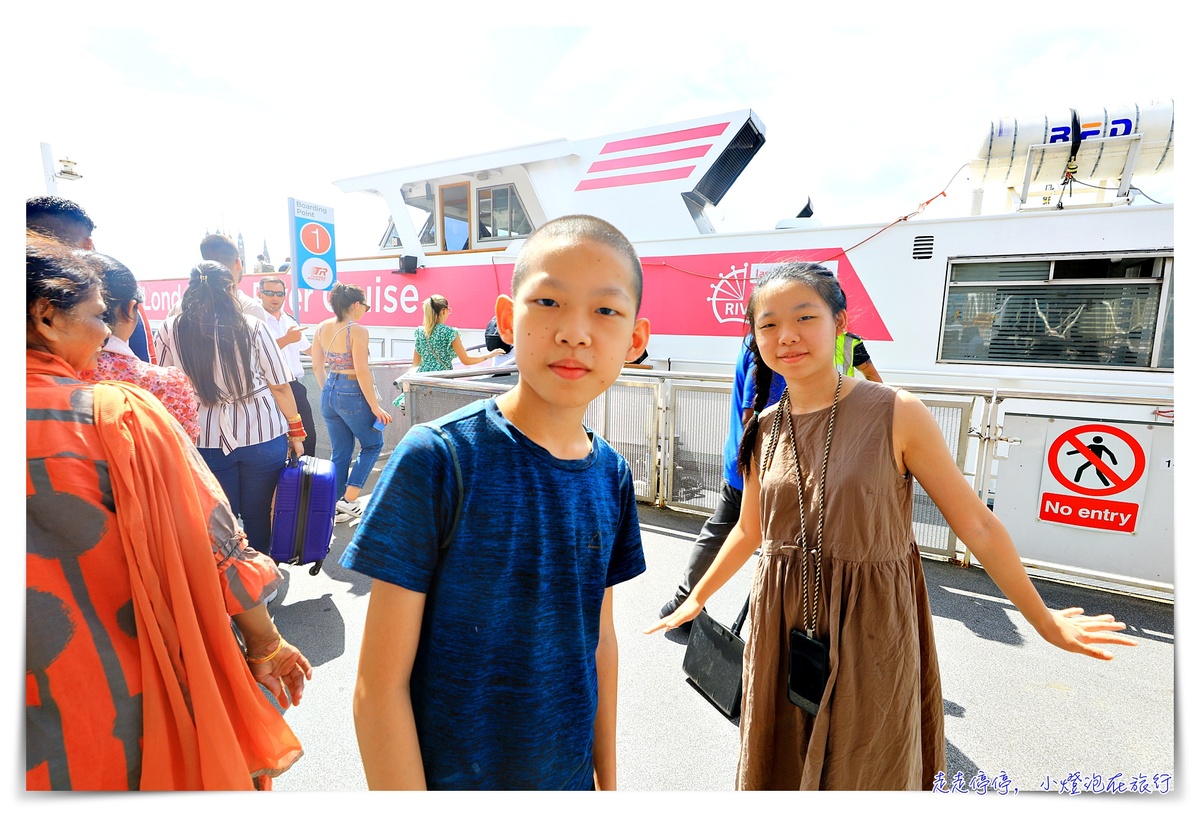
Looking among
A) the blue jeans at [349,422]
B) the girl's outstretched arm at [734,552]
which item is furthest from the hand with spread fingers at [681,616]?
the blue jeans at [349,422]

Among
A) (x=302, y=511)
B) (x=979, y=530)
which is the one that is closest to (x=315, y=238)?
(x=302, y=511)

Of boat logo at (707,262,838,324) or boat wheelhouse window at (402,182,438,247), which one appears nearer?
boat logo at (707,262,838,324)

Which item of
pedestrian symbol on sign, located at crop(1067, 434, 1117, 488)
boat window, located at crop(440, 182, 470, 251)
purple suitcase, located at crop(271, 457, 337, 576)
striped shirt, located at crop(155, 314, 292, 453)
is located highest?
boat window, located at crop(440, 182, 470, 251)

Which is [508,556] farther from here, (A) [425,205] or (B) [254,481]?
(A) [425,205]

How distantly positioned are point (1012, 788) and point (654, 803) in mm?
1578

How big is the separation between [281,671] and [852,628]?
143 centimetres

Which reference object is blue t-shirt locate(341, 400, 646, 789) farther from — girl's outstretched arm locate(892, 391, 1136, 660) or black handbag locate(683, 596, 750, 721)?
black handbag locate(683, 596, 750, 721)

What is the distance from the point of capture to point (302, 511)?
284 centimetres

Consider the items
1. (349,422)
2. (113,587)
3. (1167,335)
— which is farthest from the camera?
(1167,335)

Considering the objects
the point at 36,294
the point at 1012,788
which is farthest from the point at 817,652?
the point at 36,294

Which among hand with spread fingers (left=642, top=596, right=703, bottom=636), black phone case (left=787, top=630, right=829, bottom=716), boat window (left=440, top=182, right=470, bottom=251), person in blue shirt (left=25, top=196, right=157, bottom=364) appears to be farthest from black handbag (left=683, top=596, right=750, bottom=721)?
boat window (left=440, top=182, right=470, bottom=251)

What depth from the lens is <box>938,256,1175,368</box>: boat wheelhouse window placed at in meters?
4.53

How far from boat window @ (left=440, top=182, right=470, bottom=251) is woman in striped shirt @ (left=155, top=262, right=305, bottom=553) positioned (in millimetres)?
6533

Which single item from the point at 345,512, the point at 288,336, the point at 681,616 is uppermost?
the point at 288,336
